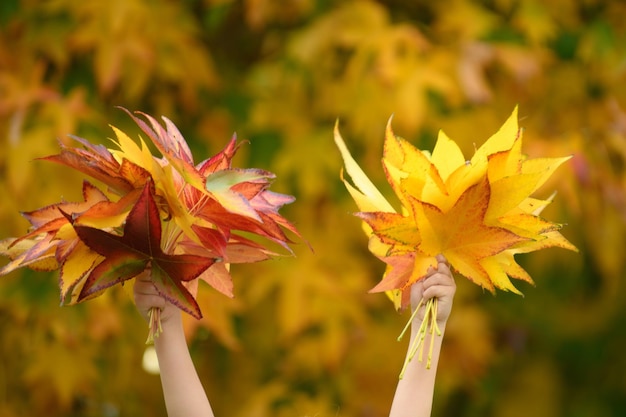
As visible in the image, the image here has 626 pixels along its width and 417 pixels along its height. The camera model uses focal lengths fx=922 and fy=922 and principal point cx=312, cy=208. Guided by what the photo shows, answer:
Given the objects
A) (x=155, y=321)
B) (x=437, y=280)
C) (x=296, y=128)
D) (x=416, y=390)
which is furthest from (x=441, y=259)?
(x=296, y=128)

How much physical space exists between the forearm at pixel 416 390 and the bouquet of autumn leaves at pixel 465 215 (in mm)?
25

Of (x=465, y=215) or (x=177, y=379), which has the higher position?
(x=465, y=215)

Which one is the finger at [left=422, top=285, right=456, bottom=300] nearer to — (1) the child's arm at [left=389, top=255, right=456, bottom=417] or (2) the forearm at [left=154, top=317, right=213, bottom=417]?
(1) the child's arm at [left=389, top=255, right=456, bottom=417]

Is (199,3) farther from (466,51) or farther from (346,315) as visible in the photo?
(346,315)

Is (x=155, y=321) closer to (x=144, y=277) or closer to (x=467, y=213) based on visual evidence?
(x=144, y=277)

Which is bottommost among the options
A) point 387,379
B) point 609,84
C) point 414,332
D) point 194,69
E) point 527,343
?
point 414,332

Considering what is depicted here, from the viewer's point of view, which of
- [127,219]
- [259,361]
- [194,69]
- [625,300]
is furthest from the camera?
[625,300]

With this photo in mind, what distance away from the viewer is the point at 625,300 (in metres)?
2.76

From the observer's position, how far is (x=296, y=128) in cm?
203

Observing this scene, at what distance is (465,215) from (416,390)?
0.59ft

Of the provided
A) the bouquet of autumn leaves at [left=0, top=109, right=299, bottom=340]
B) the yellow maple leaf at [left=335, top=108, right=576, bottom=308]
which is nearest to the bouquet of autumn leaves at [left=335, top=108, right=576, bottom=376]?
the yellow maple leaf at [left=335, top=108, right=576, bottom=308]

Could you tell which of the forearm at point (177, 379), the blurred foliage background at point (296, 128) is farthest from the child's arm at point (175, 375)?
the blurred foliage background at point (296, 128)

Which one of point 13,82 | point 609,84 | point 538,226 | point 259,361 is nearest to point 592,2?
point 609,84

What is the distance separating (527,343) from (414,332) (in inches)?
80.5
